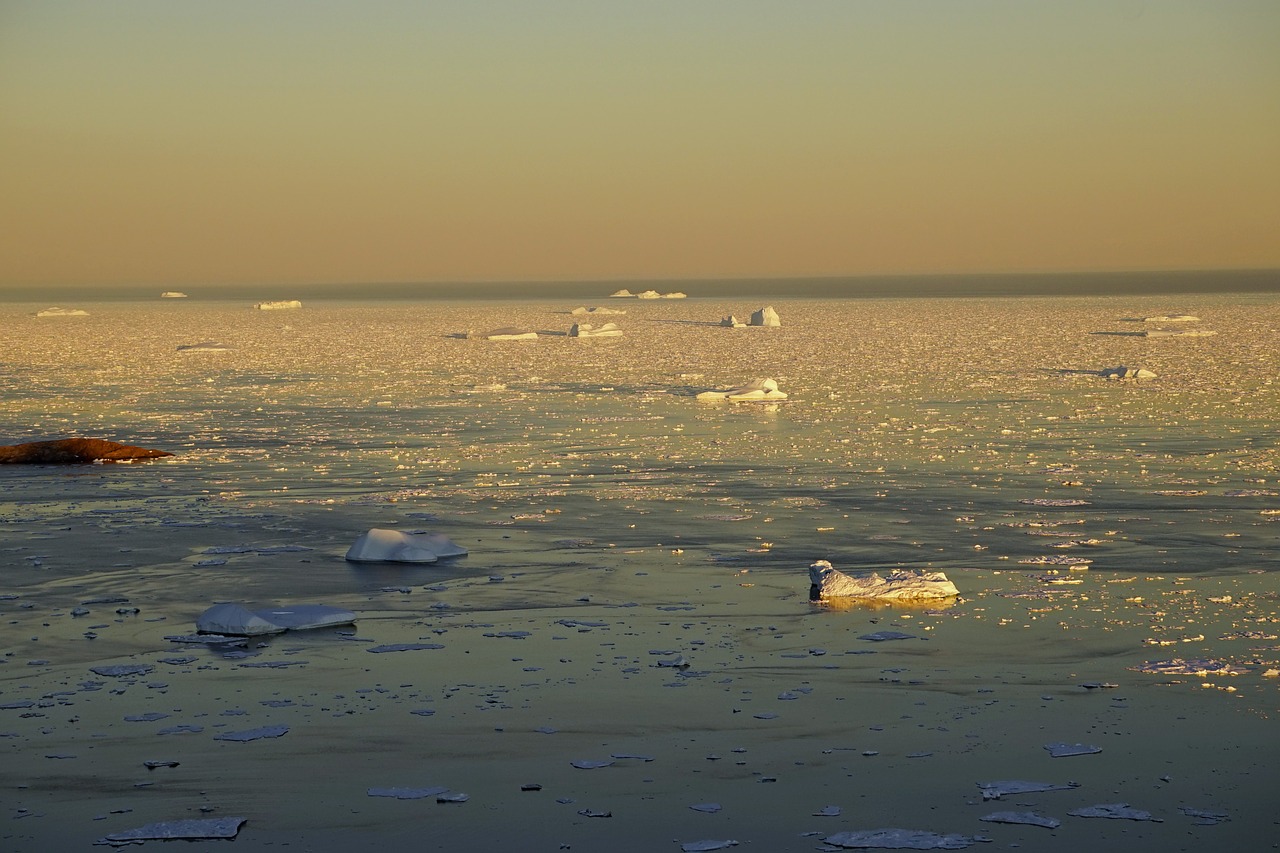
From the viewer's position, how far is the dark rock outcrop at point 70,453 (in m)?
20.3

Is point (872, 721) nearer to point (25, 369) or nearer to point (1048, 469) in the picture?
point (1048, 469)

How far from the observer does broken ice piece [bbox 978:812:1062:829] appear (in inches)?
287

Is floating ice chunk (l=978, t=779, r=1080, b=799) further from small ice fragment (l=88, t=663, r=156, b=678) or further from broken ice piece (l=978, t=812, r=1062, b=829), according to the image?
small ice fragment (l=88, t=663, r=156, b=678)

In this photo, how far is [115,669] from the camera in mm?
9977

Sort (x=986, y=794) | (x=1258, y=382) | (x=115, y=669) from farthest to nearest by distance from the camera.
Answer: (x=1258, y=382), (x=115, y=669), (x=986, y=794)

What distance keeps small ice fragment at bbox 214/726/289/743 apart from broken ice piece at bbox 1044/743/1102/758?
450 cm

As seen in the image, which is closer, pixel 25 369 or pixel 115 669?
pixel 115 669

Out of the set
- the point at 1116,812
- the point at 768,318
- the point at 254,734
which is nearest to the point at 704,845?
the point at 1116,812

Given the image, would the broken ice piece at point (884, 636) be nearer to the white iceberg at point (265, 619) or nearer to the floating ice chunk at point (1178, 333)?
the white iceberg at point (265, 619)

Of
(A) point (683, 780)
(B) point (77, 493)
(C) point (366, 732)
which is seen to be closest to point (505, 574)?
(C) point (366, 732)

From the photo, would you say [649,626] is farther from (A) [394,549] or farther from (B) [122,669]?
(B) [122,669]

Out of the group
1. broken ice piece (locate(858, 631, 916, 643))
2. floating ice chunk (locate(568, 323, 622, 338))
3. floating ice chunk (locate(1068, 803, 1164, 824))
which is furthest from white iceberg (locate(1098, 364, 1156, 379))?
floating ice chunk (locate(568, 323, 622, 338))

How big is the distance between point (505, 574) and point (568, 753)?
4.61m

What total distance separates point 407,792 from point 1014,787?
3.25 meters
